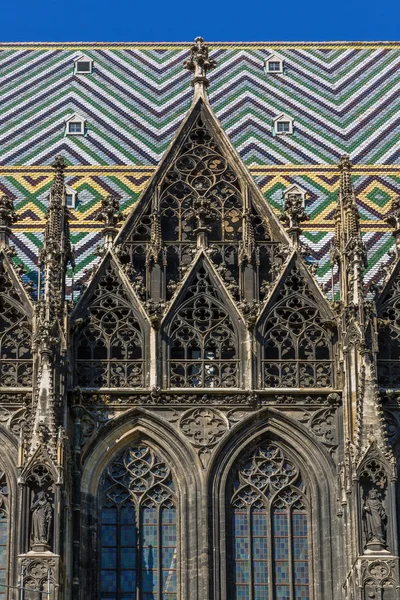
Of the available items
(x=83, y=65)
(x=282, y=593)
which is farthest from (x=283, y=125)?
(x=282, y=593)

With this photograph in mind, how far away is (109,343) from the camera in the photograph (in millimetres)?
31812

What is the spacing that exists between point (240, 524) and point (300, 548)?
0.99 meters

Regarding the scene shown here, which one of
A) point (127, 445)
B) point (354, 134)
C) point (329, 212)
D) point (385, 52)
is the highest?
point (385, 52)

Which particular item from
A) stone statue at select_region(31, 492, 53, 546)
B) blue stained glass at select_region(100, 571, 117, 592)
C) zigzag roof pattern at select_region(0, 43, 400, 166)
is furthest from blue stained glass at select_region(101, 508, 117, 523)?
zigzag roof pattern at select_region(0, 43, 400, 166)

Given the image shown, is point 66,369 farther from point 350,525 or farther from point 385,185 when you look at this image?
point 385,185

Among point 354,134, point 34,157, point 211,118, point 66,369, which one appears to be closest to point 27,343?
point 66,369

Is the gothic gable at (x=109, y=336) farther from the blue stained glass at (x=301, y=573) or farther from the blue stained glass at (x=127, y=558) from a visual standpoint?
the blue stained glass at (x=301, y=573)

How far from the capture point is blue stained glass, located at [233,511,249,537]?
30578 mm

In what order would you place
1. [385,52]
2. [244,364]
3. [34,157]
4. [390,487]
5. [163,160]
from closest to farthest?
[390,487] → [244,364] → [163,160] → [34,157] → [385,52]

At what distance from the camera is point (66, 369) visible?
31078mm

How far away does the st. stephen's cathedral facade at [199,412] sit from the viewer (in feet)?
96.9

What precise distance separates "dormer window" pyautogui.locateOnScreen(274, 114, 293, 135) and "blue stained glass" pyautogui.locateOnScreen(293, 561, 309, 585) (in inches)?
497

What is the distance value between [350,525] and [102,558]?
3.86 m

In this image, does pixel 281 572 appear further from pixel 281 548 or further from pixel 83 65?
pixel 83 65
